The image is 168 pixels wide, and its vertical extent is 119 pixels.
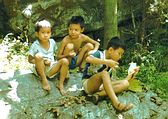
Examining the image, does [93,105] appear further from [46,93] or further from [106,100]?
[46,93]

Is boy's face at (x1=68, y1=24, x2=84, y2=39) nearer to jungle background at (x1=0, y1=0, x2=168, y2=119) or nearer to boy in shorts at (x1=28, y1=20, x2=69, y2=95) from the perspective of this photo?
boy in shorts at (x1=28, y1=20, x2=69, y2=95)

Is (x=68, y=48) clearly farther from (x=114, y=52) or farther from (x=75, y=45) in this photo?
(x=114, y=52)

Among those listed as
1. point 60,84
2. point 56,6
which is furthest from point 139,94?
point 56,6

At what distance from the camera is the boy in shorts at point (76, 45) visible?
5.47 meters

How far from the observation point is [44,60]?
5.29 metres

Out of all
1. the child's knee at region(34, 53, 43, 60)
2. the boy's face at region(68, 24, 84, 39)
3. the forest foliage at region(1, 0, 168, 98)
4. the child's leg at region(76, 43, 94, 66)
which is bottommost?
the forest foliage at region(1, 0, 168, 98)

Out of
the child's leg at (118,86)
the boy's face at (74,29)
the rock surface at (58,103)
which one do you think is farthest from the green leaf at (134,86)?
the boy's face at (74,29)

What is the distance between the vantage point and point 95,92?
5.10 metres

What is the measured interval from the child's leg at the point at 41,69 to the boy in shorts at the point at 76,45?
467 millimetres

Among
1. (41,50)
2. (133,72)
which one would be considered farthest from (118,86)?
(41,50)

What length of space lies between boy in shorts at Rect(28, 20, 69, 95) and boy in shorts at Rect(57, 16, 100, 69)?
0.28 m

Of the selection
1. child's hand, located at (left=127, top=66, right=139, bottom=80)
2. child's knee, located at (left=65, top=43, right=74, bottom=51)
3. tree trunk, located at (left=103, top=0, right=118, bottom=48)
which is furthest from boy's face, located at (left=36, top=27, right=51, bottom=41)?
tree trunk, located at (left=103, top=0, right=118, bottom=48)

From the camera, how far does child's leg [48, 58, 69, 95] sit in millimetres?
5164

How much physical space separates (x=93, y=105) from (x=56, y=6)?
432 centimetres
